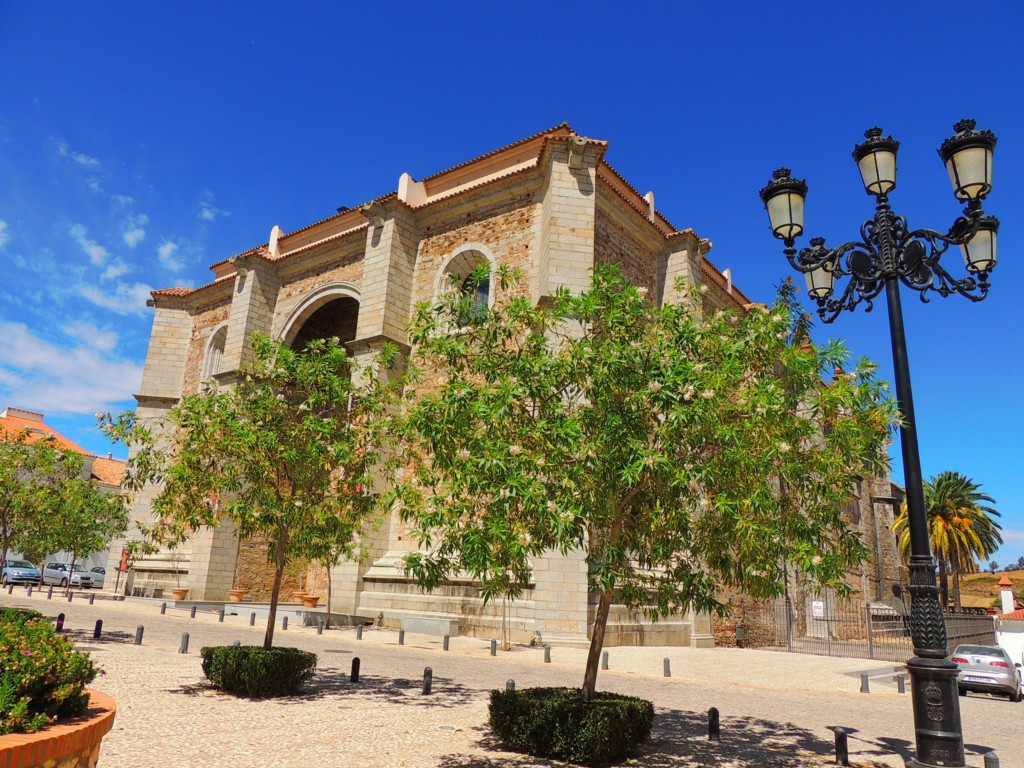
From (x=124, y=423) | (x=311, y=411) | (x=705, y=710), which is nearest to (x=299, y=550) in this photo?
(x=311, y=411)

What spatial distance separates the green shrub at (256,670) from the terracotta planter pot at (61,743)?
4.62 meters

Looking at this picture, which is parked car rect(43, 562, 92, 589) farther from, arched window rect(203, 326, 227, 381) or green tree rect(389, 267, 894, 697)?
green tree rect(389, 267, 894, 697)

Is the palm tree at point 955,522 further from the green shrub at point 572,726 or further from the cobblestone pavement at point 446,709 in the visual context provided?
the green shrub at point 572,726

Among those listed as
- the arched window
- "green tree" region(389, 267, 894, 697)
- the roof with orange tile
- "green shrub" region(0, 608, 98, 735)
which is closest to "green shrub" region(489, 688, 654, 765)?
"green tree" region(389, 267, 894, 697)

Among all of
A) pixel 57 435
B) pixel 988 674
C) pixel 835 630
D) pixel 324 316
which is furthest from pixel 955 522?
pixel 57 435

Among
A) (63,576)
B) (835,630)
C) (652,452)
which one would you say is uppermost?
(652,452)

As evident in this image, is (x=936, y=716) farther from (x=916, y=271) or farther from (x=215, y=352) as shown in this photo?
(x=215, y=352)

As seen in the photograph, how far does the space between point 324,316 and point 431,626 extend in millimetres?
15331

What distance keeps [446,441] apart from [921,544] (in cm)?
435

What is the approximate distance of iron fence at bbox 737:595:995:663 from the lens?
2203 centimetres

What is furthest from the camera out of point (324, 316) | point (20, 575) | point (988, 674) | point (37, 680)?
point (20, 575)

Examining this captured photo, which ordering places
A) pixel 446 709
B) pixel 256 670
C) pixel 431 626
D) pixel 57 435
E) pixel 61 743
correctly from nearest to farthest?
pixel 61 743, pixel 446 709, pixel 256 670, pixel 431 626, pixel 57 435

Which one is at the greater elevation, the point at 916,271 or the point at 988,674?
the point at 916,271

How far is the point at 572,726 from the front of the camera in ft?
21.1
